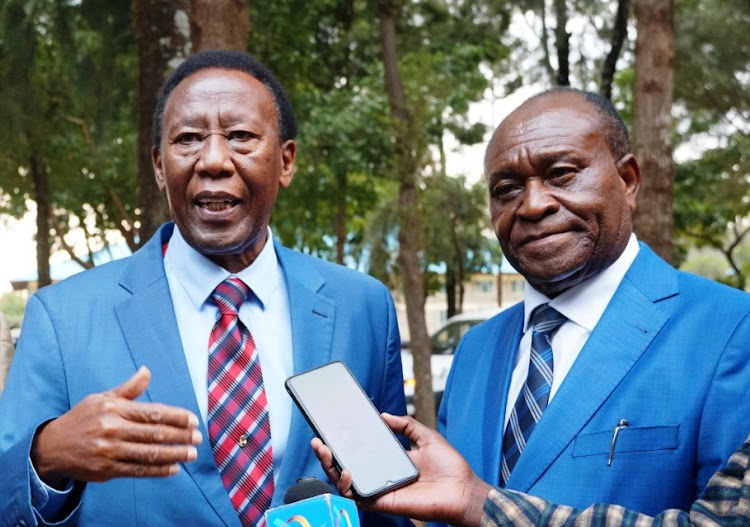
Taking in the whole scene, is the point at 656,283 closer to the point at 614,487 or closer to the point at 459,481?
the point at 614,487

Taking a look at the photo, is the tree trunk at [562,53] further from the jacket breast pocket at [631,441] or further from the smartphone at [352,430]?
the smartphone at [352,430]

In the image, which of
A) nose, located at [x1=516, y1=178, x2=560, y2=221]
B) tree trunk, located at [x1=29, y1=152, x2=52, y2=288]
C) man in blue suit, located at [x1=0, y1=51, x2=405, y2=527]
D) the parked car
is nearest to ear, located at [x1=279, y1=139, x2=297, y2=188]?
man in blue suit, located at [x1=0, y1=51, x2=405, y2=527]

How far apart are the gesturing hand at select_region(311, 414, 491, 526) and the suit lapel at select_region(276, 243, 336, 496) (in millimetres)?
431

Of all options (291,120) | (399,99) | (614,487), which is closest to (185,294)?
(291,120)

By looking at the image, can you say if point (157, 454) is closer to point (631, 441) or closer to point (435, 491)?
point (435, 491)

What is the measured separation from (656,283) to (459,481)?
96 cm

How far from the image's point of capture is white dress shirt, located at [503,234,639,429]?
111 inches

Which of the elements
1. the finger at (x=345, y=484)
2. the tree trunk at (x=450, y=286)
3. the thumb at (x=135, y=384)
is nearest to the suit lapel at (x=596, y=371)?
the finger at (x=345, y=484)

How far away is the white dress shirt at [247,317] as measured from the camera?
2822mm

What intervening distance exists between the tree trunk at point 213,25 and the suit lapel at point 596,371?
9.97 feet

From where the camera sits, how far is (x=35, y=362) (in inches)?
106

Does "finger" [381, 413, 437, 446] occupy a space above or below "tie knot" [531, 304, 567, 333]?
below

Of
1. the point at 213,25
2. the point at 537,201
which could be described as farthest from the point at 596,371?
the point at 213,25

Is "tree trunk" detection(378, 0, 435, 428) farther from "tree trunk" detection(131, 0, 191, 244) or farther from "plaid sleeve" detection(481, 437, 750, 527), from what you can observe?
"plaid sleeve" detection(481, 437, 750, 527)
